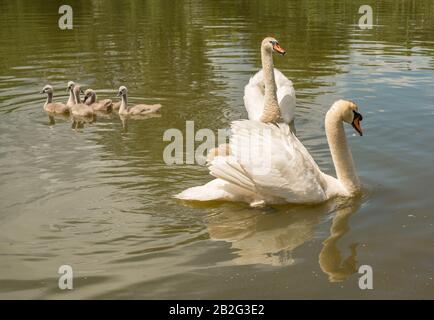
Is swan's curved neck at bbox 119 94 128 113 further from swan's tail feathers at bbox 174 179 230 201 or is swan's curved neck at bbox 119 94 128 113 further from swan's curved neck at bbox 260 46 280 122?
swan's tail feathers at bbox 174 179 230 201

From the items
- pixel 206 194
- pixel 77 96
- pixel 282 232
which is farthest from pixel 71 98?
pixel 282 232

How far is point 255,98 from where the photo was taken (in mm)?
12023

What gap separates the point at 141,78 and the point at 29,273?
971 cm

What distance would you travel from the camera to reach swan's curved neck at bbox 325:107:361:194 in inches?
312

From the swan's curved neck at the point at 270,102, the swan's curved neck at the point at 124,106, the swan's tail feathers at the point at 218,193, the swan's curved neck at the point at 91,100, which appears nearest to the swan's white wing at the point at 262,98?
the swan's curved neck at the point at 270,102

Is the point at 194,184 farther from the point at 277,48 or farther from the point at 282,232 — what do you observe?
the point at 277,48

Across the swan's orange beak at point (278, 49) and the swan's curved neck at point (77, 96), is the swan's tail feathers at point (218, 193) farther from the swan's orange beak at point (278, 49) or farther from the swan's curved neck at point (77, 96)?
the swan's curved neck at point (77, 96)

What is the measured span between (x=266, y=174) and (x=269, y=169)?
69 millimetres

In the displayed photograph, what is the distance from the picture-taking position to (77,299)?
5.59 m

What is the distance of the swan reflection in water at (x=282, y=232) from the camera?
634 centimetres

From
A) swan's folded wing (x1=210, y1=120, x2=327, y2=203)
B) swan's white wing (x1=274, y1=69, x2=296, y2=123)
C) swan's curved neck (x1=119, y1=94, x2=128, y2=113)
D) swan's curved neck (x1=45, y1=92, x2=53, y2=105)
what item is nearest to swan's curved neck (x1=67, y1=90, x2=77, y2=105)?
swan's curved neck (x1=45, y1=92, x2=53, y2=105)
